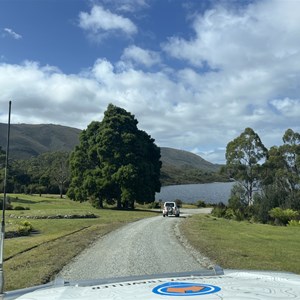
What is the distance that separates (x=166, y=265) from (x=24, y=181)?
77689mm

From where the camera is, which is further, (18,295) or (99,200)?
(99,200)

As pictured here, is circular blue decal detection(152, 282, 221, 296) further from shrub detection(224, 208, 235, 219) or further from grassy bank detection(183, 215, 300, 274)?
shrub detection(224, 208, 235, 219)

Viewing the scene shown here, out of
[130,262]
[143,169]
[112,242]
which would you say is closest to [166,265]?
[130,262]

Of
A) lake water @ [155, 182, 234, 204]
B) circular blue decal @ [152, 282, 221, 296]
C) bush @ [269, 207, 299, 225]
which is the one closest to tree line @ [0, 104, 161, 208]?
bush @ [269, 207, 299, 225]

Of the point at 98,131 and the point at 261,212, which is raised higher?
the point at 98,131

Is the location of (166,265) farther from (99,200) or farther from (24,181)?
(24,181)

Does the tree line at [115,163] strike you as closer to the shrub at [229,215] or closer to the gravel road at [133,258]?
the shrub at [229,215]

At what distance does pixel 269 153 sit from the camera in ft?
181

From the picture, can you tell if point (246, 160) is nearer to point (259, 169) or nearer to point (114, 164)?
point (259, 169)

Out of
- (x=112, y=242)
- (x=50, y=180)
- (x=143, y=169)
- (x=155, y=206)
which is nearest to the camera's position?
(x=112, y=242)

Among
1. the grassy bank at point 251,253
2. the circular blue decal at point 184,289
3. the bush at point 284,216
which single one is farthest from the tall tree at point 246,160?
the circular blue decal at point 184,289

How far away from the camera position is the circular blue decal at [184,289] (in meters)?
2.74

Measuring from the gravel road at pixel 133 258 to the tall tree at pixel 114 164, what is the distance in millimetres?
27676

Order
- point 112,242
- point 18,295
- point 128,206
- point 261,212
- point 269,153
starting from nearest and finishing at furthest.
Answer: point 18,295
point 112,242
point 261,212
point 128,206
point 269,153
